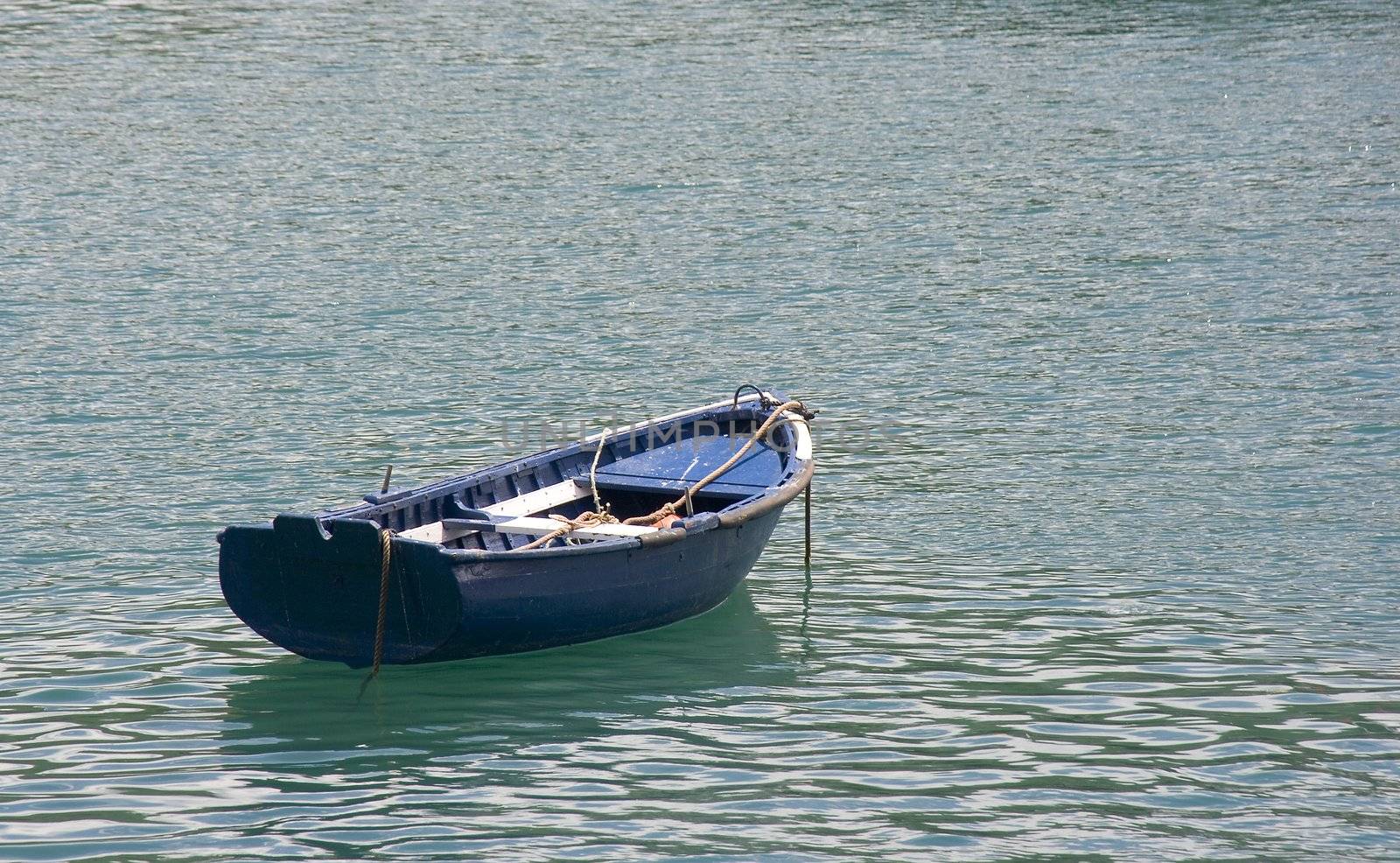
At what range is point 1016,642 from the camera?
13602mm

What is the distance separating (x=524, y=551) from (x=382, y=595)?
107cm

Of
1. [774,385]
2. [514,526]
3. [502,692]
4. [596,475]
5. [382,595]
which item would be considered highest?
[774,385]

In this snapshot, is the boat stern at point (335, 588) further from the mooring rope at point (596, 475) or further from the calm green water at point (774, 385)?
the mooring rope at point (596, 475)

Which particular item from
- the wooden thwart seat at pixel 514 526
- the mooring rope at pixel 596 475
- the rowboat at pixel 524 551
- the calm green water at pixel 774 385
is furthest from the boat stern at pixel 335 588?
the mooring rope at pixel 596 475

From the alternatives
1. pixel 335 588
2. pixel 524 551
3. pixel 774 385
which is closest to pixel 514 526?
pixel 524 551

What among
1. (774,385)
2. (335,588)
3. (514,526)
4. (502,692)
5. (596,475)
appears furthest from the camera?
(774,385)

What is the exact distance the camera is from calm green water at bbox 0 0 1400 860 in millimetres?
11312

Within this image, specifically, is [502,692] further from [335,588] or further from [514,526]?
[514,526]

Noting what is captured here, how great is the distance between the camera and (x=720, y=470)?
15.4 meters

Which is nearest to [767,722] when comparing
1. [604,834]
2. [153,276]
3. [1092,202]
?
[604,834]

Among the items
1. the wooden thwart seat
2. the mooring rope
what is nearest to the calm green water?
the wooden thwart seat

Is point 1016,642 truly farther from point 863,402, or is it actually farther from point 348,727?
point 863,402

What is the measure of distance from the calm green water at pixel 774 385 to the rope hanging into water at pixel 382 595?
371mm

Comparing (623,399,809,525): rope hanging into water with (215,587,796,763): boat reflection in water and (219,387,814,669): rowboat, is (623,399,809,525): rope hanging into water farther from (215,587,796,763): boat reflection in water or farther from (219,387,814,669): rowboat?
(215,587,796,763): boat reflection in water
